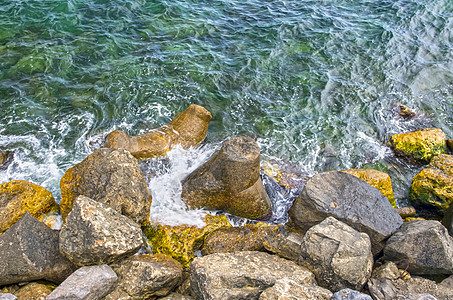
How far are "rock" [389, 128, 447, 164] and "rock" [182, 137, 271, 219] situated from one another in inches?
163

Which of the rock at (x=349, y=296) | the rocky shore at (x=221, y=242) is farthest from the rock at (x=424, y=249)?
the rock at (x=349, y=296)

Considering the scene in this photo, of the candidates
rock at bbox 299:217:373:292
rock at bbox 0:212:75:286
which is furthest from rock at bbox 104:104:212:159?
rock at bbox 299:217:373:292

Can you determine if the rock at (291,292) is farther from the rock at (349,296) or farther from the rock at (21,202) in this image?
the rock at (21,202)

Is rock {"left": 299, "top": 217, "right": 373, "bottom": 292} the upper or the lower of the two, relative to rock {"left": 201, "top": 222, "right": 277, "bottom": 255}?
upper

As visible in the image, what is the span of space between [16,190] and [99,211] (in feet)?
7.55

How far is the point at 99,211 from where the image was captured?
5.39 meters

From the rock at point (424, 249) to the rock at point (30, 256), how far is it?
5.13m

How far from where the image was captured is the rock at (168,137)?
801 centimetres

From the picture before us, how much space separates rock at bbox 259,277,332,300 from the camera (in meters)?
4.53

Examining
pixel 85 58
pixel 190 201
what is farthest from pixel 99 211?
pixel 85 58

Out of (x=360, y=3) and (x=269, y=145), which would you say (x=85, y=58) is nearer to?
(x=269, y=145)

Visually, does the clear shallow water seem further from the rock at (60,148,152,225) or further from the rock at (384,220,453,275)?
the rock at (384,220,453,275)

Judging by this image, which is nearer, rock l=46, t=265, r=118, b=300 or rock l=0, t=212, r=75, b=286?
rock l=46, t=265, r=118, b=300

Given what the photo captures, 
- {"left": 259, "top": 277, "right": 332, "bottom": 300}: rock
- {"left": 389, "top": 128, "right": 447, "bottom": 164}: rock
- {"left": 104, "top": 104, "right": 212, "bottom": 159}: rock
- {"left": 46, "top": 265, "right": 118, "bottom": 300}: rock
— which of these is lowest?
{"left": 46, "top": 265, "right": 118, "bottom": 300}: rock
